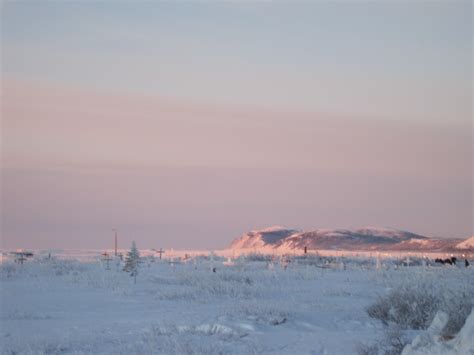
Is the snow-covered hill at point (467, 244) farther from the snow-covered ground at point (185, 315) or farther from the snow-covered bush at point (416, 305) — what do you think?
the snow-covered bush at point (416, 305)

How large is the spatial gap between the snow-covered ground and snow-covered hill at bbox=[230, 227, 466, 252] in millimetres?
89541

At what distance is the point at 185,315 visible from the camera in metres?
17.4

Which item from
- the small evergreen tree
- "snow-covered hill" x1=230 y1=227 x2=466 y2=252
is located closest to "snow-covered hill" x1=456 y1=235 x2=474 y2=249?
"snow-covered hill" x1=230 y1=227 x2=466 y2=252

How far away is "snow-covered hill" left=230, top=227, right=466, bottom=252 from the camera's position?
118000 mm

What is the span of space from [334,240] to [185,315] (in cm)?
11358

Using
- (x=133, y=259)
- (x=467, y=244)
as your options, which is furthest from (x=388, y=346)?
(x=467, y=244)

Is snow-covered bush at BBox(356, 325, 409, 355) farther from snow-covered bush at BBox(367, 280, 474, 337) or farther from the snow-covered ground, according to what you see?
snow-covered bush at BBox(367, 280, 474, 337)

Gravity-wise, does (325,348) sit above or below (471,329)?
below

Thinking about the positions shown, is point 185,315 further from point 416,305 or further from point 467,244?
point 467,244

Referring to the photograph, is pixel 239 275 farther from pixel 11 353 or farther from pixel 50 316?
pixel 11 353

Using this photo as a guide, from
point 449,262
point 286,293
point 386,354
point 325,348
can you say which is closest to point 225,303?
point 286,293

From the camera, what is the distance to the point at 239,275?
29.1 m

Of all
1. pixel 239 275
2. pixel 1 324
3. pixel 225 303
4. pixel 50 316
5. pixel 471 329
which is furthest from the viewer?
pixel 239 275

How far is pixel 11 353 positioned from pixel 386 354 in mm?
6394
